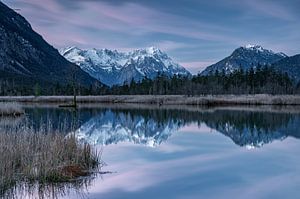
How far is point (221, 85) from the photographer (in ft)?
389

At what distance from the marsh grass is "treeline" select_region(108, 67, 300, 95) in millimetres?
97673

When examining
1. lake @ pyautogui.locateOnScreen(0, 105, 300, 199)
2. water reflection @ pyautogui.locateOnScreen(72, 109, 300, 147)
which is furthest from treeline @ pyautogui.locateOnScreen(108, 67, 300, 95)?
lake @ pyautogui.locateOnScreen(0, 105, 300, 199)

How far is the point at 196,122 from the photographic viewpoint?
38.8 m

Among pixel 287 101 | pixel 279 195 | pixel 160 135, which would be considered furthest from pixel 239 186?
pixel 287 101

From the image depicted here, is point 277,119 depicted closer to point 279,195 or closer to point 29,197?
point 279,195

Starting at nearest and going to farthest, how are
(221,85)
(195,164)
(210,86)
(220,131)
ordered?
(195,164) → (220,131) → (210,86) → (221,85)

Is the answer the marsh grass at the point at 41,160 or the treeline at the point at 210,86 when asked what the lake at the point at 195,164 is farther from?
the treeline at the point at 210,86

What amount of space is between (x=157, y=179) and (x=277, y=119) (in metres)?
28.2

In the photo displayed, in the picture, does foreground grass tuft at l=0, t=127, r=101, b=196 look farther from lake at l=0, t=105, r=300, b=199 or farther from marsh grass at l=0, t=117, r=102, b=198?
lake at l=0, t=105, r=300, b=199

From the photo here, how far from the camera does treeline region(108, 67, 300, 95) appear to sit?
113m

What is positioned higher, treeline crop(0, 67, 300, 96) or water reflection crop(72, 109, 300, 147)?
treeline crop(0, 67, 300, 96)

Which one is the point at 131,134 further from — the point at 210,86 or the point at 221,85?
the point at 221,85

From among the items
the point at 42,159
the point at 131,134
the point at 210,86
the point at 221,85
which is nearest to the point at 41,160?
the point at 42,159

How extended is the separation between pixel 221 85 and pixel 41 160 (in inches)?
4258
